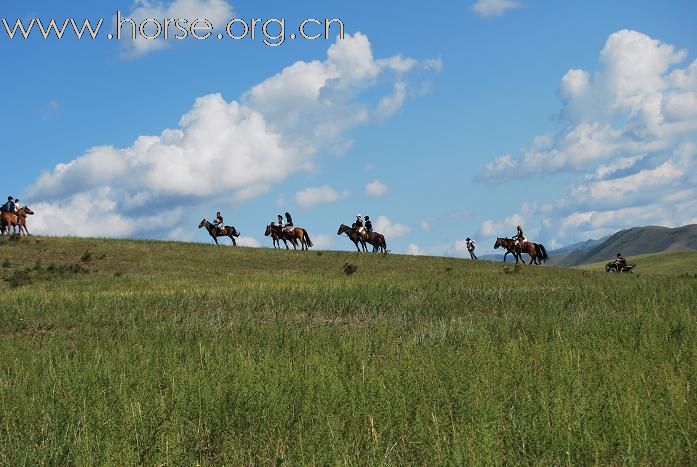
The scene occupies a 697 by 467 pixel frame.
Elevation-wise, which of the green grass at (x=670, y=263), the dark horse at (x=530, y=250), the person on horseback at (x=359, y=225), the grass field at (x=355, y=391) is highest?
the person on horseback at (x=359, y=225)

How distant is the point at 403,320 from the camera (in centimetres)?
1523

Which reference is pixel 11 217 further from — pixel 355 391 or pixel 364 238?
pixel 355 391

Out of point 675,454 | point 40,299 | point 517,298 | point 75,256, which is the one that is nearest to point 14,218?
point 75,256

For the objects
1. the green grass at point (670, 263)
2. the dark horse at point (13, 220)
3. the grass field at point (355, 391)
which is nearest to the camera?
the grass field at point (355, 391)

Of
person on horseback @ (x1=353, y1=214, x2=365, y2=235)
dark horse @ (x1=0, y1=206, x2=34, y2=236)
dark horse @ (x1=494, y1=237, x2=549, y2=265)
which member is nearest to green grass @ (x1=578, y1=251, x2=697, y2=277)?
dark horse @ (x1=494, y1=237, x2=549, y2=265)

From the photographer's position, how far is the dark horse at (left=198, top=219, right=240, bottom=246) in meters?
53.7

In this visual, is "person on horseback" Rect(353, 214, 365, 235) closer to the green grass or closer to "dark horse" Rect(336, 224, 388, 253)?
"dark horse" Rect(336, 224, 388, 253)

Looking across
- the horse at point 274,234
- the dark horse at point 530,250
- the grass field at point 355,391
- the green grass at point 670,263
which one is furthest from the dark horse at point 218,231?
the green grass at point 670,263

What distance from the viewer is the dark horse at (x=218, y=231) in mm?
53656

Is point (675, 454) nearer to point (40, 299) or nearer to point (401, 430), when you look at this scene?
point (401, 430)

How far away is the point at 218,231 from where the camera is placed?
2112 inches

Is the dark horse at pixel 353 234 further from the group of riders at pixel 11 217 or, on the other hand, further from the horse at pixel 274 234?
the group of riders at pixel 11 217

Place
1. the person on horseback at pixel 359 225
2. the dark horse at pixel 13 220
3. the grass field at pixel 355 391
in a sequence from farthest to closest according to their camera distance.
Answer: the person on horseback at pixel 359 225 < the dark horse at pixel 13 220 < the grass field at pixel 355 391

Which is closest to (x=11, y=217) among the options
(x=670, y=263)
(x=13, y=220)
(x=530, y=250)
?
(x=13, y=220)
